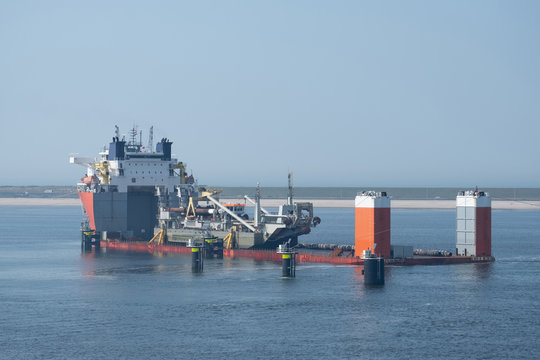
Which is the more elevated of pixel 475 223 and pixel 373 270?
pixel 475 223

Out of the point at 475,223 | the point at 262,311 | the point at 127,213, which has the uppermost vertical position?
the point at 127,213

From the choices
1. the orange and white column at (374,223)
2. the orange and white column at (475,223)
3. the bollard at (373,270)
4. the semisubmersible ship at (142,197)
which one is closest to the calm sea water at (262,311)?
the bollard at (373,270)

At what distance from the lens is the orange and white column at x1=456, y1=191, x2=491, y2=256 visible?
Answer: 84750 millimetres

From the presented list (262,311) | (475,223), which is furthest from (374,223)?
(262,311)

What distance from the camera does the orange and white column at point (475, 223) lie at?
8475cm

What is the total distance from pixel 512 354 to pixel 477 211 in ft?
123

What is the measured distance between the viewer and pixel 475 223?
84.8 m

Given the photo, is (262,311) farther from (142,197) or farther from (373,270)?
(142,197)

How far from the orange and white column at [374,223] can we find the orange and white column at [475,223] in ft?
29.6

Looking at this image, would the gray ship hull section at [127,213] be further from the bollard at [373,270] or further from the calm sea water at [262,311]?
the bollard at [373,270]

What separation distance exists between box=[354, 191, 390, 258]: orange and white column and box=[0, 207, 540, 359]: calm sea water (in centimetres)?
242

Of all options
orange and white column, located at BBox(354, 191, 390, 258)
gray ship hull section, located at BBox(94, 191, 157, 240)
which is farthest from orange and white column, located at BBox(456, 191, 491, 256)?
gray ship hull section, located at BBox(94, 191, 157, 240)

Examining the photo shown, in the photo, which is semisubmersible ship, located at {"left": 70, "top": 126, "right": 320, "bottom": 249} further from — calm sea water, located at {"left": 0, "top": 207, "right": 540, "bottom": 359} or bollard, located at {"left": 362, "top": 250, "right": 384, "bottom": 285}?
bollard, located at {"left": 362, "top": 250, "right": 384, "bottom": 285}

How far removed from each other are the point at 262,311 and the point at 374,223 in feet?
74.6
